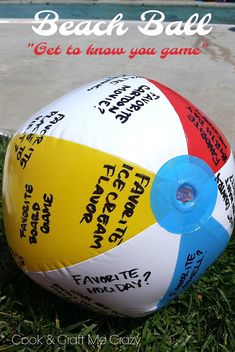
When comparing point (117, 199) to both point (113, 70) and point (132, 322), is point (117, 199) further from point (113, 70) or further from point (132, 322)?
point (113, 70)

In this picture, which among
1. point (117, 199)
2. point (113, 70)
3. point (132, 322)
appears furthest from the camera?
point (113, 70)

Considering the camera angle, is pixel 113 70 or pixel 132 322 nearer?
pixel 132 322

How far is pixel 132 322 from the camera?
2.95 meters

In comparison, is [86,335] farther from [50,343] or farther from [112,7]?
[112,7]

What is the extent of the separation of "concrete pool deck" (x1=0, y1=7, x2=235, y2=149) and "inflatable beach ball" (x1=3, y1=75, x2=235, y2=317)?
103 inches

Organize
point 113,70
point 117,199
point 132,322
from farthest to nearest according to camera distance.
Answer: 1. point 113,70
2. point 132,322
3. point 117,199

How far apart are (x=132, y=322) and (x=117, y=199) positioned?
1.01 metres

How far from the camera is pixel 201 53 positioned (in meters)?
8.25

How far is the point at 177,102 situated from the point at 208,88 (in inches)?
154

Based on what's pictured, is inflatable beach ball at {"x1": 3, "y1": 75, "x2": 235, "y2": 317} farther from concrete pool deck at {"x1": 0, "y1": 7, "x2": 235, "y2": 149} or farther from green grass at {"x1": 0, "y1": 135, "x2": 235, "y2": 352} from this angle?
concrete pool deck at {"x1": 0, "y1": 7, "x2": 235, "y2": 149}

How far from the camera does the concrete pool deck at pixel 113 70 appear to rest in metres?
5.96

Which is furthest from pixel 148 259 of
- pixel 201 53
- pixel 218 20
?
pixel 218 20

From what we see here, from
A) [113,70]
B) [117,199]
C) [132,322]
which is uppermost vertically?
[117,199]

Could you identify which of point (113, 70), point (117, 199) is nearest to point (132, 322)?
point (117, 199)
